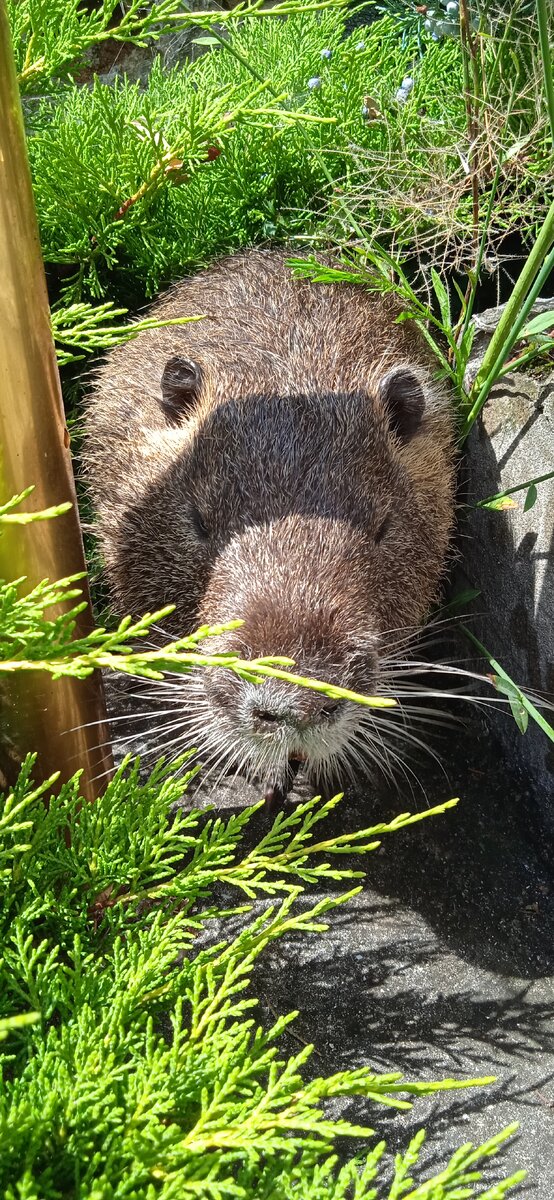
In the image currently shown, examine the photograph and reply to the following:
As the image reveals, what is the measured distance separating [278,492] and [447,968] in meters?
1.62

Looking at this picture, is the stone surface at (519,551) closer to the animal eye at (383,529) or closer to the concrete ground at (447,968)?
the concrete ground at (447,968)

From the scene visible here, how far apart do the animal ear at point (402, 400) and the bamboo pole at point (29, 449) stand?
1218mm

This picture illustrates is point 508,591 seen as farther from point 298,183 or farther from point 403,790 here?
point 298,183

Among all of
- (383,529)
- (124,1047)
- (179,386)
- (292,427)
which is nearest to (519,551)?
(383,529)

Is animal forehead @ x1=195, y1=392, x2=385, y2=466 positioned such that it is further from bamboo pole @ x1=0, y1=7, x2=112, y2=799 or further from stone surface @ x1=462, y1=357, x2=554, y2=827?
bamboo pole @ x1=0, y1=7, x2=112, y2=799

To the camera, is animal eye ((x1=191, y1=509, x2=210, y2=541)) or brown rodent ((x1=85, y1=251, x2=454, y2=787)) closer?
brown rodent ((x1=85, y1=251, x2=454, y2=787))

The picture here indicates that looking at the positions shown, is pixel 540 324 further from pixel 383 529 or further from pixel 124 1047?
pixel 124 1047

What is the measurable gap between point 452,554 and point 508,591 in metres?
0.39

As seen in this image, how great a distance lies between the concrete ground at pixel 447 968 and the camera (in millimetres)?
2598

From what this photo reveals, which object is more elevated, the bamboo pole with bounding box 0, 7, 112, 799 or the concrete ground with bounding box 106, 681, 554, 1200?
the bamboo pole with bounding box 0, 7, 112, 799

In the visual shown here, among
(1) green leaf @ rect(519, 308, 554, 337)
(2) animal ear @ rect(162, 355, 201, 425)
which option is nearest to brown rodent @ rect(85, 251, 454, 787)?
(2) animal ear @ rect(162, 355, 201, 425)

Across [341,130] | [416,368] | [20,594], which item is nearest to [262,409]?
[416,368]

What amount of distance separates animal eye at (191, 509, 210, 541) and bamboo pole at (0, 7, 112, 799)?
501 mm

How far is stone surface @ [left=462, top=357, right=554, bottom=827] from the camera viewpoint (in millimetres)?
3256
